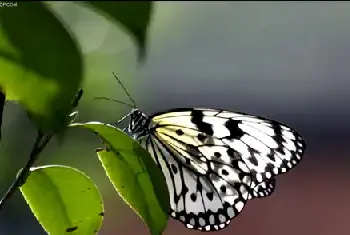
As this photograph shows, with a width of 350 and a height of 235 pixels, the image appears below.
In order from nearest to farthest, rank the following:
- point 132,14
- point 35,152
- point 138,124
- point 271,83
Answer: point 132,14 → point 35,152 → point 138,124 → point 271,83

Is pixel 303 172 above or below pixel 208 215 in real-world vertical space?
below

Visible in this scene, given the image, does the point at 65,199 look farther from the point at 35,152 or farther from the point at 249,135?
the point at 249,135

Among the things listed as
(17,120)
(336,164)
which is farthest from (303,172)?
(17,120)

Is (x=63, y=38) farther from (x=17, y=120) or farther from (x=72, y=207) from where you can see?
(x=17, y=120)

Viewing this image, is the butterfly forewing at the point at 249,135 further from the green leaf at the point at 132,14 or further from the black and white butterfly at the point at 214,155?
the green leaf at the point at 132,14

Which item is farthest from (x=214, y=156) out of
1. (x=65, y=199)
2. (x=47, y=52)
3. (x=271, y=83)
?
(x=271, y=83)

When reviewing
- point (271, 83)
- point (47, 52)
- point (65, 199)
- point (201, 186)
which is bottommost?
point (271, 83)
